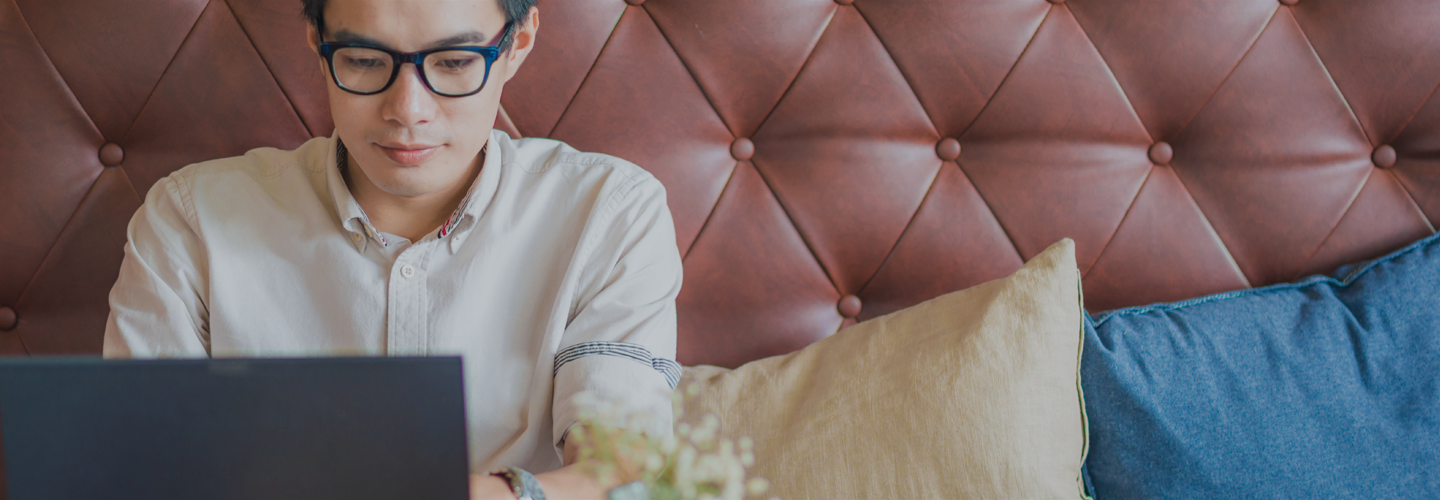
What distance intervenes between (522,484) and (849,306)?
78 cm

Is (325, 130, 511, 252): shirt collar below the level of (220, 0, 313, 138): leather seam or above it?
below

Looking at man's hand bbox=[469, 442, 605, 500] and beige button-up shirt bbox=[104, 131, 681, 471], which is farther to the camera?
beige button-up shirt bbox=[104, 131, 681, 471]

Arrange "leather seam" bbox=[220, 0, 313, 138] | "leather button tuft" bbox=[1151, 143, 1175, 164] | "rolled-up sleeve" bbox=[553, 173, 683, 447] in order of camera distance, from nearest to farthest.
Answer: "rolled-up sleeve" bbox=[553, 173, 683, 447] < "leather seam" bbox=[220, 0, 313, 138] < "leather button tuft" bbox=[1151, 143, 1175, 164]

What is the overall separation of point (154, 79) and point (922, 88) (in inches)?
45.3

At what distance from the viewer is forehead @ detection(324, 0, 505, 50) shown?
81 cm

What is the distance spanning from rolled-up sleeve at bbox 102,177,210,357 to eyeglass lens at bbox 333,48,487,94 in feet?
1.08

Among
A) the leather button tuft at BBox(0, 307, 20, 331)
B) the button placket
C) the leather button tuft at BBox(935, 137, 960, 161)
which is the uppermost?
the leather button tuft at BBox(0, 307, 20, 331)

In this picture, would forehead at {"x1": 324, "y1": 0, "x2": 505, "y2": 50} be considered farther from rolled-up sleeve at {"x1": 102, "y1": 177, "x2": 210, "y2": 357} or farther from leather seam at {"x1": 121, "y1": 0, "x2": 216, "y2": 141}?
leather seam at {"x1": 121, "y1": 0, "x2": 216, "y2": 141}

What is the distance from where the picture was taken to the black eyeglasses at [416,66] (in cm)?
84

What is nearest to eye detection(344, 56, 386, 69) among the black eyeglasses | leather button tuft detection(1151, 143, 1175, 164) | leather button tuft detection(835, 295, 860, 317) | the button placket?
the black eyeglasses

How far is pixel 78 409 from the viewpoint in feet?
1.52

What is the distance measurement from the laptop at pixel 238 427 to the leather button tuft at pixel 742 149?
859 millimetres

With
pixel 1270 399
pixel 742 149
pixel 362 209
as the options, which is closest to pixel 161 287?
pixel 362 209

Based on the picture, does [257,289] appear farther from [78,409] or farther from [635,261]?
A: [78,409]
